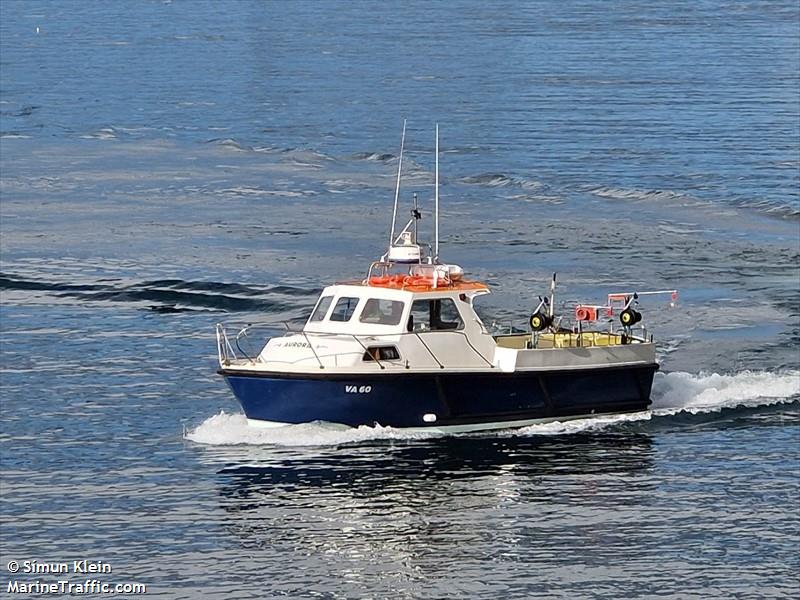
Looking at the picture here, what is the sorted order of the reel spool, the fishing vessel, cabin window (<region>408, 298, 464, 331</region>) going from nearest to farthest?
the fishing vessel, cabin window (<region>408, 298, 464, 331</region>), the reel spool

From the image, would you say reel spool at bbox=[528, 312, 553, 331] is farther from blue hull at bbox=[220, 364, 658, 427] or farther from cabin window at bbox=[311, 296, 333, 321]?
cabin window at bbox=[311, 296, 333, 321]

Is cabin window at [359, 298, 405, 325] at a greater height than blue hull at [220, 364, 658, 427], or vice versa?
cabin window at [359, 298, 405, 325]

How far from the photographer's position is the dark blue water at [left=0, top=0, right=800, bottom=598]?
31.2 meters

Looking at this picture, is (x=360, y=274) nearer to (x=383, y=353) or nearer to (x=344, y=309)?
(x=344, y=309)

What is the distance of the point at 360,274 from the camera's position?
54156 mm

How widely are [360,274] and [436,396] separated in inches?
694

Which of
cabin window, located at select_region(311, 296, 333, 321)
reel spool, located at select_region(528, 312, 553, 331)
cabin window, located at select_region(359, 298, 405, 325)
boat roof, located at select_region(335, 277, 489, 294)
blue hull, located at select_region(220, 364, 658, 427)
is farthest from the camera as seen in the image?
reel spool, located at select_region(528, 312, 553, 331)

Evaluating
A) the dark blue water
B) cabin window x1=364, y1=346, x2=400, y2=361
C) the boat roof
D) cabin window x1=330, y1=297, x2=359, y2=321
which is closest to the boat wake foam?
the dark blue water

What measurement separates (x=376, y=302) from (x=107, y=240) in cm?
2400

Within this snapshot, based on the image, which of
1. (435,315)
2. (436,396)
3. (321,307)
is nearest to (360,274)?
(321,307)

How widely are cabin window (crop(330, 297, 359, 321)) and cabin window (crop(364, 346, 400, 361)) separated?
130cm

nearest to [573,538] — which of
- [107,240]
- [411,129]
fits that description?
[107,240]

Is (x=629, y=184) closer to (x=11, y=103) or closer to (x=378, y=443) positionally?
(x=378, y=443)

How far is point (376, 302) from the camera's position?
3747 cm
